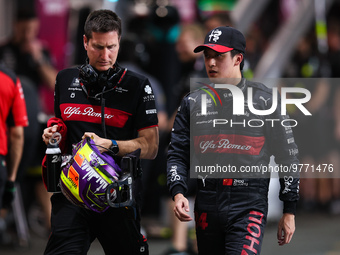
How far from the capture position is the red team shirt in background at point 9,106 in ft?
21.3

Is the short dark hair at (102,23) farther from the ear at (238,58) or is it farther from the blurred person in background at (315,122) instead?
the blurred person in background at (315,122)

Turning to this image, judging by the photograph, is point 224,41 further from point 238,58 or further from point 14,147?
point 14,147

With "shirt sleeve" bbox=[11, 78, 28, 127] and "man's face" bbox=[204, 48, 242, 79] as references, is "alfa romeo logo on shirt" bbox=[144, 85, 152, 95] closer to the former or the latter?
"man's face" bbox=[204, 48, 242, 79]

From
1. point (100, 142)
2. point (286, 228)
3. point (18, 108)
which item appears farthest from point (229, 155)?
point (18, 108)

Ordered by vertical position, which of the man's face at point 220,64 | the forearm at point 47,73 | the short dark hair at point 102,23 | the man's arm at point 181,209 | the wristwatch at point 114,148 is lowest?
the man's arm at point 181,209

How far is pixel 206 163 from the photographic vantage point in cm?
529

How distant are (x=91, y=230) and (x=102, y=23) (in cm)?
143

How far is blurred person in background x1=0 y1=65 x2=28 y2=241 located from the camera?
21.3 feet

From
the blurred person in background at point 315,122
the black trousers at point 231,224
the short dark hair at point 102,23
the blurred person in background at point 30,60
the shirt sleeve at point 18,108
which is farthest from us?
the blurred person in background at point 315,122

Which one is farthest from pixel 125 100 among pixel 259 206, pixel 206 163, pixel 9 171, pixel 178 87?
pixel 178 87

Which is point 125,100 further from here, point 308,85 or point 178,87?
point 308,85

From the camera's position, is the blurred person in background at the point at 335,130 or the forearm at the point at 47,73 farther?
the blurred person in background at the point at 335,130

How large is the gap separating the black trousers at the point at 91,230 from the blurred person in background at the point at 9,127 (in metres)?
1.31

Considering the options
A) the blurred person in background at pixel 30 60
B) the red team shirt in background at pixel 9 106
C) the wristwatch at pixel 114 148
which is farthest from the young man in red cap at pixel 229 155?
the blurred person in background at pixel 30 60
